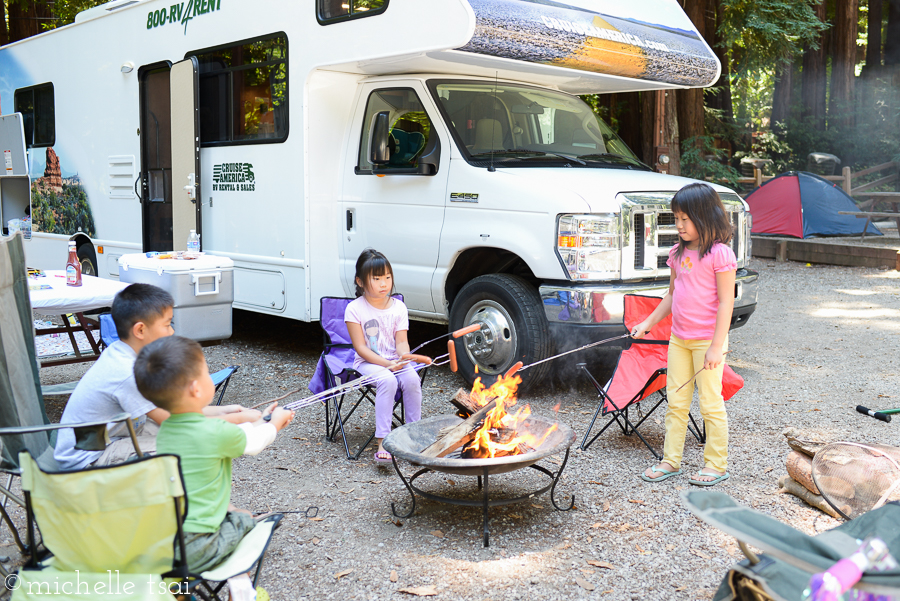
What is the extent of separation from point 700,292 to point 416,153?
2763 mm

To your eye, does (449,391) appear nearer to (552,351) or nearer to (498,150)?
(552,351)

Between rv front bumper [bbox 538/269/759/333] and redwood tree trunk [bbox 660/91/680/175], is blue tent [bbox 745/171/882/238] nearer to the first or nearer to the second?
redwood tree trunk [bbox 660/91/680/175]

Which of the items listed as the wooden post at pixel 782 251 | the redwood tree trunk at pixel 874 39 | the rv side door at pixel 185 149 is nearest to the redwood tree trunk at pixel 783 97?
the redwood tree trunk at pixel 874 39

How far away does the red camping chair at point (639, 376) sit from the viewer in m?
4.61

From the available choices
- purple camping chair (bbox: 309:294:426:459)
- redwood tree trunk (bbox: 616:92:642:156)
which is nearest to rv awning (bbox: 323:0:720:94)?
purple camping chair (bbox: 309:294:426:459)

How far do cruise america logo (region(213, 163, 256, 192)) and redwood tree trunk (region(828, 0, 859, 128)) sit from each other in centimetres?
2231

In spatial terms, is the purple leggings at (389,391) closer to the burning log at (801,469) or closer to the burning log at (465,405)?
the burning log at (465,405)

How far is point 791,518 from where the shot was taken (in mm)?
3768

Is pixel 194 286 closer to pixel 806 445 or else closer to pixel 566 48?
pixel 566 48

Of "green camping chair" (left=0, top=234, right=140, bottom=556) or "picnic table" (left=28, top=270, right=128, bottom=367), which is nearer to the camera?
"green camping chair" (left=0, top=234, right=140, bottom=556)

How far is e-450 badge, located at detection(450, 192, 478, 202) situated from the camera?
18.6 ft

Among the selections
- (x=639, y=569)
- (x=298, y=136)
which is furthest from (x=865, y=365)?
(x=298, y=136)

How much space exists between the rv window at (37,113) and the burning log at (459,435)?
297 inches

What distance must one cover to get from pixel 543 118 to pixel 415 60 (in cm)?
120
